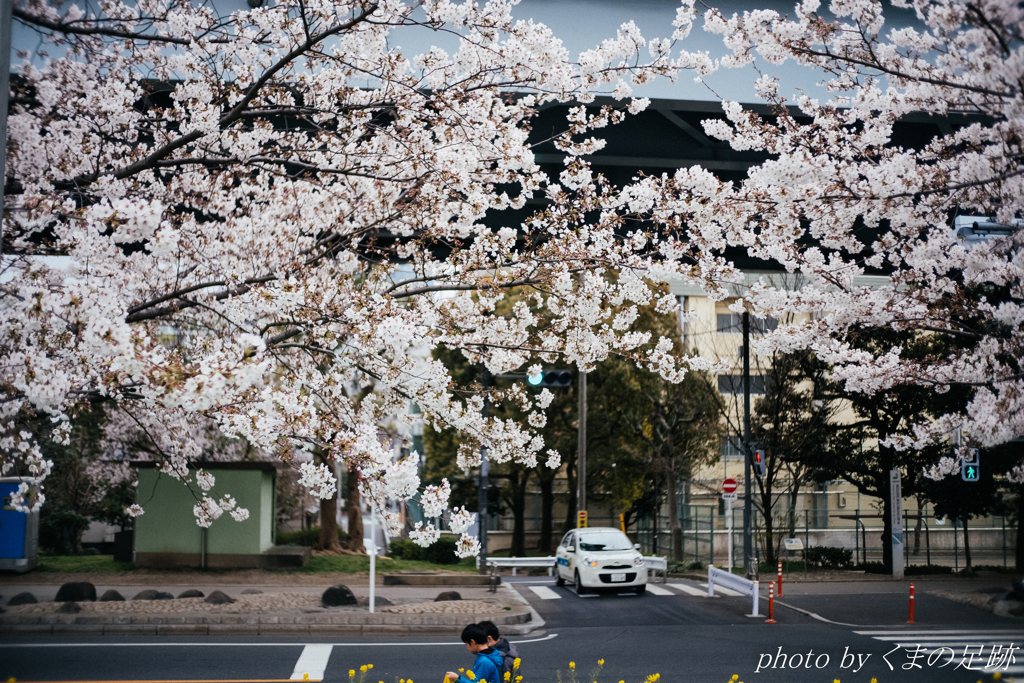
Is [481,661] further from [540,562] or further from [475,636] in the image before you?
[540,562]

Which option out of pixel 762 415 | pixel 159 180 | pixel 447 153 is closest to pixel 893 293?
pixel 447 153

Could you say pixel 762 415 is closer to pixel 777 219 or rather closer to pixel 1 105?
pixel 777 219

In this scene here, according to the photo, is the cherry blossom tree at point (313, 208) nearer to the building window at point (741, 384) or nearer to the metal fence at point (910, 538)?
the metal fence at point (910, 538)

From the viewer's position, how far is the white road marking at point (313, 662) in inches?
392

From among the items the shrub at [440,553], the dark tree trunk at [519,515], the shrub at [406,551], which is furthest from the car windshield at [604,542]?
the dark tree trunk at [519,515]

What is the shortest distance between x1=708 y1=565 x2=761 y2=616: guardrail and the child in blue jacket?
1129 cm

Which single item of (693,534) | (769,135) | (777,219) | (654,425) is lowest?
(693,534)

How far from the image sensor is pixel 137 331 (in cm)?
435

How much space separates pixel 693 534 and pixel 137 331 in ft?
97.5

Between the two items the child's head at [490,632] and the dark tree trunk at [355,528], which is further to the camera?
the dark tree trunk at [355,528]

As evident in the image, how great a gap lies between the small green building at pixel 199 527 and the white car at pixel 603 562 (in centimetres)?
780

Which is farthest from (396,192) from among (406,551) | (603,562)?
(406,551)

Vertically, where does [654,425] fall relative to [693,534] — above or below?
above

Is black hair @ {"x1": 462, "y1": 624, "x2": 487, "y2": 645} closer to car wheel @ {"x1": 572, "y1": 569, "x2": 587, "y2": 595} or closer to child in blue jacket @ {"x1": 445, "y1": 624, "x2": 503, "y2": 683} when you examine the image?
child in blue jacket @ {"x1": 445, "y1": 624, "x2": 503, "y2": 683}
